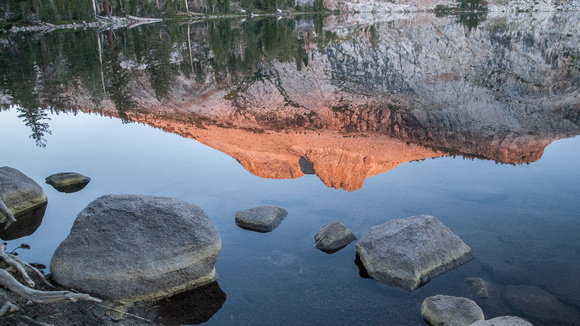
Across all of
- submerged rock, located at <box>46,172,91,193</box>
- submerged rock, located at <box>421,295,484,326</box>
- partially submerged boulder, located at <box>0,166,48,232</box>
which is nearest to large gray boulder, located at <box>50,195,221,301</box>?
submerged rock, located at <box>421,295,484,326</box>

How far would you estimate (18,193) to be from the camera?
13.5m


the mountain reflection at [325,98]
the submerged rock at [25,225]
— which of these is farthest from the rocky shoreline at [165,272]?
the mountain reflection at [325,98]

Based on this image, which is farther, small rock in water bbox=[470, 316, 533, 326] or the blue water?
the blue water

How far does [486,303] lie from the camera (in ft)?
30.2

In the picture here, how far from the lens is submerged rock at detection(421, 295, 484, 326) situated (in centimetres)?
820

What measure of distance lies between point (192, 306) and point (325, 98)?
83.6 ft

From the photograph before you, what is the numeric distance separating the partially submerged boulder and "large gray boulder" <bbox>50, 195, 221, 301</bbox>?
15.3 ft

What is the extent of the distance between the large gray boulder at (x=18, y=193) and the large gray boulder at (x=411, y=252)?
10038mm

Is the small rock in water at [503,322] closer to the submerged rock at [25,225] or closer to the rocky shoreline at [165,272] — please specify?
the rocky shoreline at [165,272]

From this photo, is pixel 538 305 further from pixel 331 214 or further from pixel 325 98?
pixel 325 98

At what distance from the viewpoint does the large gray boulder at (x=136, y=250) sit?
8.95 m

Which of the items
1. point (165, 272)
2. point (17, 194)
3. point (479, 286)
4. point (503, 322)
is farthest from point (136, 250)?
point (479, 286)

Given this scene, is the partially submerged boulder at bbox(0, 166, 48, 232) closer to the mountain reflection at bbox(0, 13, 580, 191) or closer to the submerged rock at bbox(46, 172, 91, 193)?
the submerged rock at bbox(46, 172, 91, 193)

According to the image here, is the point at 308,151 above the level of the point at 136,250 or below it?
below
